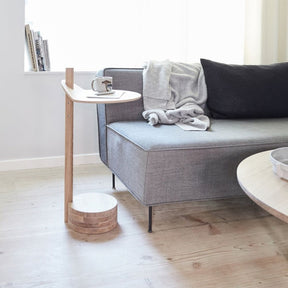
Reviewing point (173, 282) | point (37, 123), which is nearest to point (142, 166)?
point (173, 282)

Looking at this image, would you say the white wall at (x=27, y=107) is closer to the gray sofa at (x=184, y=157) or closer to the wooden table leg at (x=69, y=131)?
the gray sofa at (x=184, y=157)

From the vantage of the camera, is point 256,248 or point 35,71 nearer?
point 256,248

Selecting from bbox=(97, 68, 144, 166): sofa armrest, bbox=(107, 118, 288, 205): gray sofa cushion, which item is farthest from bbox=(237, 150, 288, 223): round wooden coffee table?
bbox=(97, 68, 144, 166): sofa armrest

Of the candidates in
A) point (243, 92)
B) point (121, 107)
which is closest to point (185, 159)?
point (121, 107)

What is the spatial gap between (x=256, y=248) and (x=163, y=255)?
0.42 m

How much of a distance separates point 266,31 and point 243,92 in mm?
964

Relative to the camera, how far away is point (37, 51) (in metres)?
2.96

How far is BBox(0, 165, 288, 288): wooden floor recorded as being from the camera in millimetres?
1714

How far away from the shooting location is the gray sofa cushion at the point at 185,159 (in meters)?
2.04

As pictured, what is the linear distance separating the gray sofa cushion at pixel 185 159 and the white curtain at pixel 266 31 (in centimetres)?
124

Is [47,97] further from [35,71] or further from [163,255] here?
[163,255]

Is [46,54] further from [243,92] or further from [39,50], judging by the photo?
[243,92]

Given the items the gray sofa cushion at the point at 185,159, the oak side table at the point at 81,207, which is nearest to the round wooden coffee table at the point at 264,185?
the gray sofa cushion at the point at 185,159

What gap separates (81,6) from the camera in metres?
3.04
